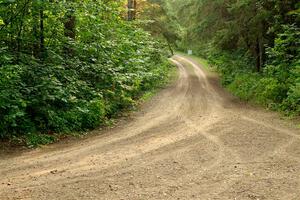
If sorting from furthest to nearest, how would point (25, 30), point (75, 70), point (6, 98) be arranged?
point (75, 70), point (25, 30), point (6, 98)

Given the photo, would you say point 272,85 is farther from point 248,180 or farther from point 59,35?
point 248,180

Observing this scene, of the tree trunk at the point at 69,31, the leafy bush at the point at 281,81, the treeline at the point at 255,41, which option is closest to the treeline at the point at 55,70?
the tree trunk at the point at 69,31

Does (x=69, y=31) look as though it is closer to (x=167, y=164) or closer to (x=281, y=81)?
(x=167, y=164)

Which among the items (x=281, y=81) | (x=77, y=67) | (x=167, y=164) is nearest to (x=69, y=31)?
(x=77, y=67)

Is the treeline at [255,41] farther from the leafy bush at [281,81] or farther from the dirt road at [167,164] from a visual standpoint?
the dirt road at [167,164]

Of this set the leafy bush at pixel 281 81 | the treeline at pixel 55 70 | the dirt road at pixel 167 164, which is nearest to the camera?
the dirt road at pixel 167 164

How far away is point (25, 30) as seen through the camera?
11633 mm

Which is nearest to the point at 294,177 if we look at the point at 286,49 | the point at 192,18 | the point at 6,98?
the point at 6,98

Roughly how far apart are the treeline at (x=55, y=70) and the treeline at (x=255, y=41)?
6.80 metres

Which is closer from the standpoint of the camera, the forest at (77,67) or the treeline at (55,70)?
the treeline at (55,70)

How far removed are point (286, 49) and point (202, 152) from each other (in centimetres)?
1100

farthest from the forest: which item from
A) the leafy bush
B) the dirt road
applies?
the dirt road

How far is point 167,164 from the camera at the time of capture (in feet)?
24.4

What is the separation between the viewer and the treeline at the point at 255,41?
16.3 metres
